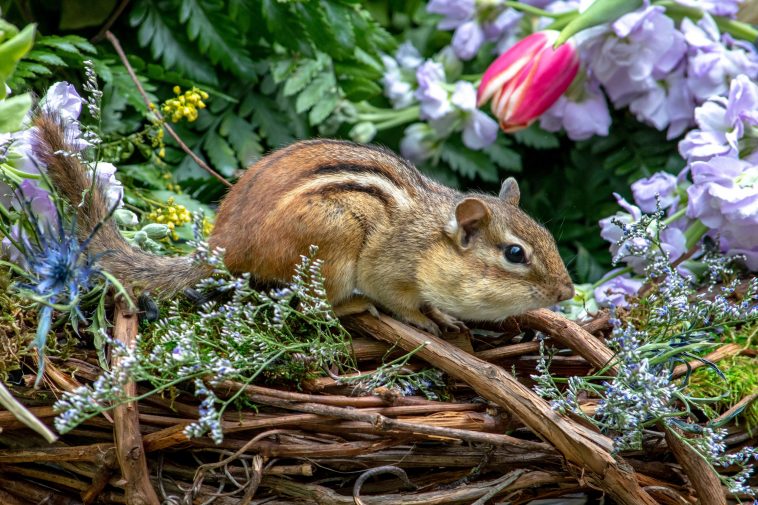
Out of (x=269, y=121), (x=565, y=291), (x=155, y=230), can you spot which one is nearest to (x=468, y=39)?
(x=269, y=121)

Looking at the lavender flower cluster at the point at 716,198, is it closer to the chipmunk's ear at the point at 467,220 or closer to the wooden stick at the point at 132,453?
the chipmunk's ear at the point at 467,220

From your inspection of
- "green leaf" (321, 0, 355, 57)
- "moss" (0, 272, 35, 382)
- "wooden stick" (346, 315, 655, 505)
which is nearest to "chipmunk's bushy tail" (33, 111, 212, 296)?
"moss" (0, 272, 35, 382)

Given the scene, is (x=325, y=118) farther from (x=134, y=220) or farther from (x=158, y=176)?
(x=134, y=220)

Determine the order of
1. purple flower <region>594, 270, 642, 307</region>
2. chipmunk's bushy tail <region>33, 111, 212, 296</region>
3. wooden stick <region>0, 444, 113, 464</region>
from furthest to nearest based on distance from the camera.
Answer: purple flower <region>594, 270, 642, 307</region>, chipmunk's bushy tail <region>33, 111, 212, 296</region>, wooden stick <region>0, 444, 113, 464</region>

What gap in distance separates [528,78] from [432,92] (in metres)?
0.31

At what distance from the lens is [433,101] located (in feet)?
7.36

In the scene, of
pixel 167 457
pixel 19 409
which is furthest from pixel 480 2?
pixel 19 409

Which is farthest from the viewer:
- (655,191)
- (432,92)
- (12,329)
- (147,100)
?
(432,92)

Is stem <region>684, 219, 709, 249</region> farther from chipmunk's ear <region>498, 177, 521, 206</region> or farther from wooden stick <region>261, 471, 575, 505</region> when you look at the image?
wooden stick <region>261, 471, 575, 505</region>

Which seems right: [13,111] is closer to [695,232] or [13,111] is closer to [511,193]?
[511,193]

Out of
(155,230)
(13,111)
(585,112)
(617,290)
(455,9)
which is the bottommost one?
(617,290)

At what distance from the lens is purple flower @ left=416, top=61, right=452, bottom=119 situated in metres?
2.24

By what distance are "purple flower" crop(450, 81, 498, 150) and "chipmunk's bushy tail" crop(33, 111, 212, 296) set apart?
35.5 inches

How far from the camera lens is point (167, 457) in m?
1.44
